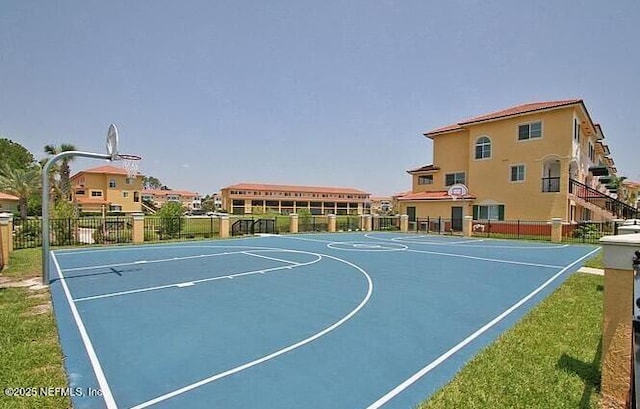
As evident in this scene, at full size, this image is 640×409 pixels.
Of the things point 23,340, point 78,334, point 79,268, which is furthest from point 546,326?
→ point 79,268

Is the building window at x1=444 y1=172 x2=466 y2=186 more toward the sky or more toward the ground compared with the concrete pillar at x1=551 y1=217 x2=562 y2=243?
more toward the sky

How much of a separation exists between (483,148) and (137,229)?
2736 cm

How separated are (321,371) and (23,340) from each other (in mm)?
4690

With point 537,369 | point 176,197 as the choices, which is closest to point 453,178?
point 537,369

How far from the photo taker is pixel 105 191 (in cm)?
5569

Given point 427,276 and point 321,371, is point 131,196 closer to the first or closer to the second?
point 427,276

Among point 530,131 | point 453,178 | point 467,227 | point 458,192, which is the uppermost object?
point 530,131

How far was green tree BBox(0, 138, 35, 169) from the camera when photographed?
57.5 meters

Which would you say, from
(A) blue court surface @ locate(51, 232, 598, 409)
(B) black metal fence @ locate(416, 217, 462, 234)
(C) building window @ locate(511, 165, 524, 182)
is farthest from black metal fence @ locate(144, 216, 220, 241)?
(C) building window @ locate(511, 165, 524, 182)

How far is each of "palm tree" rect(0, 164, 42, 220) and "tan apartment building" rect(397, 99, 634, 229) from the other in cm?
4292

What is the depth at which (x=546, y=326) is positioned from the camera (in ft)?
20.0

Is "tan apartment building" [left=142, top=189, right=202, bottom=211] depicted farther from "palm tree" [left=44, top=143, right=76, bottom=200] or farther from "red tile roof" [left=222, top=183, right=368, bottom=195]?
"palm tree" [left=44, top=143, right=76, bottom=200]

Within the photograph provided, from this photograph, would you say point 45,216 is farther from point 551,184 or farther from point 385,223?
point 385,223

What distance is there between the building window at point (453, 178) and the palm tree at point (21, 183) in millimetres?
46351
